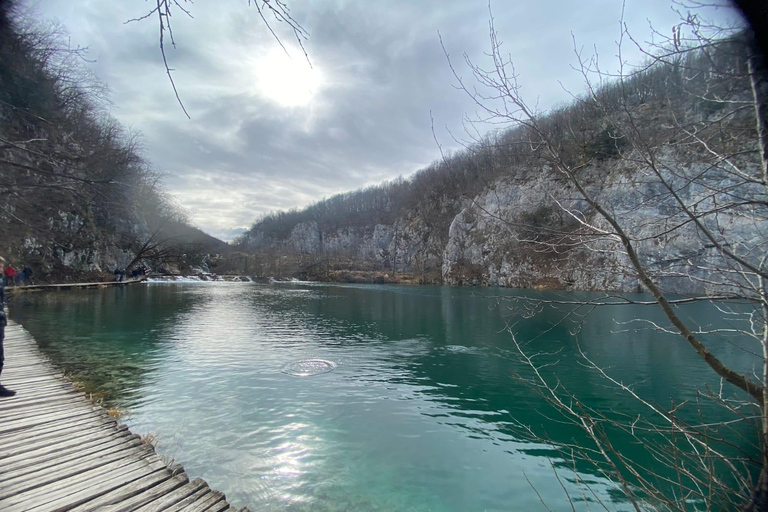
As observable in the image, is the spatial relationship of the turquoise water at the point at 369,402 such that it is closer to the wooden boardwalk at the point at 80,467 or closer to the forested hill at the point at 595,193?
the forested hill at the point at 595,193

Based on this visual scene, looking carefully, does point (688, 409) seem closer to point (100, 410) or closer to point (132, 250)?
point (100, 410)

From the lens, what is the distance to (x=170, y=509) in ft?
13.6

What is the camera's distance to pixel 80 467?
4805 mm

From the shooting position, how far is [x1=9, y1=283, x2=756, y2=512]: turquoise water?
6.59 metres

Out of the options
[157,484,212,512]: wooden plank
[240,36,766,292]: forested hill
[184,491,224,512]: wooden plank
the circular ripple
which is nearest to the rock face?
[240,36,766,292]: forested hill

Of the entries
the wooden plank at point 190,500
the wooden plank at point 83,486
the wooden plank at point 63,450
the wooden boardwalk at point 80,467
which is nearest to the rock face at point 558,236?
the wooden plank at point 190,500

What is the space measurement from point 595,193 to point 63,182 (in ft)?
215

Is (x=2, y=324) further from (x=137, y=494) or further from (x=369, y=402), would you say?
(x=369, y=402)

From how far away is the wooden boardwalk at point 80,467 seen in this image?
4129 mm

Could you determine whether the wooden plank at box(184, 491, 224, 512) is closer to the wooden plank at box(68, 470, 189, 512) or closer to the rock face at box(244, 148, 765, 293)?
the wooden plank at box(68, 470, 189, 512)

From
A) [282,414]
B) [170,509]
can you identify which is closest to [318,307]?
[282,414]

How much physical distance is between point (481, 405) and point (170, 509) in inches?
331

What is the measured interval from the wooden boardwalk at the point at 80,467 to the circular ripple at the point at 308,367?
259 inches

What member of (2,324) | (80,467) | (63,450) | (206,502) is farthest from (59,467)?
(2,324)
